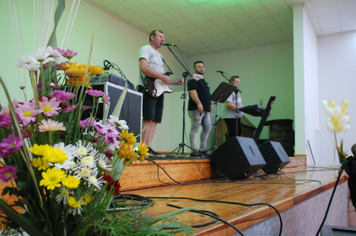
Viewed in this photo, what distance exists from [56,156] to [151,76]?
2.15m

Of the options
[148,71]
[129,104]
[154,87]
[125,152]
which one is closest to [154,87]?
[154,87]

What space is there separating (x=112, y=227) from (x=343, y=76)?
6.11 meters

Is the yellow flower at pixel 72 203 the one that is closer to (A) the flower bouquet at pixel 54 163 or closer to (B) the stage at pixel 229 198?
(A) the flower bouquet at pixel 54 163

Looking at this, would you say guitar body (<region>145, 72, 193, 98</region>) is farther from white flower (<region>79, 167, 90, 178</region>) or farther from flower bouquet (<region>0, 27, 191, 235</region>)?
white flower (<region>79, 167, 90, 178</region>)

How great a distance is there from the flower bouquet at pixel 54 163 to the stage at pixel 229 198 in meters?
0.28

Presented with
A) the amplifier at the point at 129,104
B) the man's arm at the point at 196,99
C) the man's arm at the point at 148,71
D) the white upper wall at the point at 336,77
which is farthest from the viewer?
the white upper wall at the point at 336,77

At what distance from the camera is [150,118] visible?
2.56m

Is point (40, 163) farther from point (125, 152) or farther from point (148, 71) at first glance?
point (148, 71)

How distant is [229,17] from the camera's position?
531 centimetres

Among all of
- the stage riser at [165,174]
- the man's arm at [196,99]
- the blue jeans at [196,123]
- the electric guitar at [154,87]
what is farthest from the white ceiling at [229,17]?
the stage riser at [165,174]

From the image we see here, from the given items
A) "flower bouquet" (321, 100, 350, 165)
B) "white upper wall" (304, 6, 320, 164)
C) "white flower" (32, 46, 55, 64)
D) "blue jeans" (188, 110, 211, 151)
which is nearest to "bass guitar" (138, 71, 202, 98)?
"blue jeans" (188, 110, 211, 151)

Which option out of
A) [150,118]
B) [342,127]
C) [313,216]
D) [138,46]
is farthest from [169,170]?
[138,46]

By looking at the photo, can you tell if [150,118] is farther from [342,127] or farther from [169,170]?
[342,127]

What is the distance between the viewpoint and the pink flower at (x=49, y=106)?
50 cm
